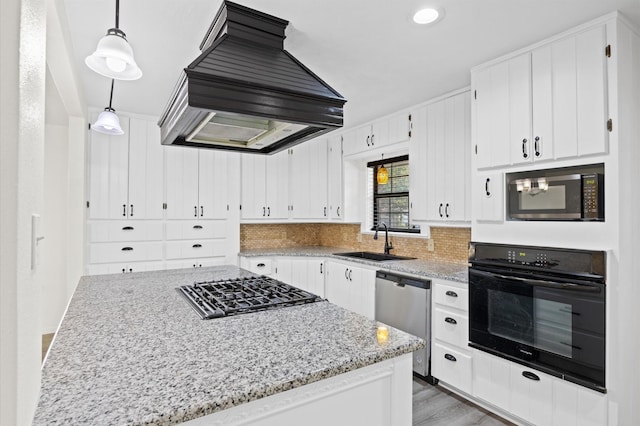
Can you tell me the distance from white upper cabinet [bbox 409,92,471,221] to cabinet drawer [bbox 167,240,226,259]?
2.36 m

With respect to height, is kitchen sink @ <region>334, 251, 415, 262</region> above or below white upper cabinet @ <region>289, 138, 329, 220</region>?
below

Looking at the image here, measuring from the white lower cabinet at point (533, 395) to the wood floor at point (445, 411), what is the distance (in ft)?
0.35

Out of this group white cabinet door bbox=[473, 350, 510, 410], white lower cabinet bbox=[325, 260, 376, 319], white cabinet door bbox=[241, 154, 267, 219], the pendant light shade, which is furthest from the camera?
white cabinet door bbox=[241, 154, 267, 219]

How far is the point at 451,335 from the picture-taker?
266 centimetres

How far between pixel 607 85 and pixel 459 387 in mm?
2213

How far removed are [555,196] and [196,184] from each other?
3538mm

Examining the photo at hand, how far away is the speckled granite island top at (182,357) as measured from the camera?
0.84 m

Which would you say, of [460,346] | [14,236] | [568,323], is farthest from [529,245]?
[14,236]

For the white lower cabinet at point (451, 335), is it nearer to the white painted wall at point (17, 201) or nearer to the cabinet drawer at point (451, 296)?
the cabinet drawer at point (451, 296)

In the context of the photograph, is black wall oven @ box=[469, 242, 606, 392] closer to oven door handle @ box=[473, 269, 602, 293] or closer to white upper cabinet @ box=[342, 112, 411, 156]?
oven door handle @ box=[473, 269, 602, 293]

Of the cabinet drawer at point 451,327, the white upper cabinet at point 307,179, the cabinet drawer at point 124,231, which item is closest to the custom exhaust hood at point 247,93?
the cabinet drawer at point 451,327

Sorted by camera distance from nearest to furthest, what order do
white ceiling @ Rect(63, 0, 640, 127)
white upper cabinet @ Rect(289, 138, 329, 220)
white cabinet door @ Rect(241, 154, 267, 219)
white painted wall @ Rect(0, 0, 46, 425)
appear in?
1. white painted wall @ Rect(0, 0, 46, 425)
2. white ceiling @ Rect(63, 0, 640, 127)
3. white cabinet door @ Rect(241, 154, 267, 219)
4. white upper cabinet @ Rect(289, 138, 329, 220)

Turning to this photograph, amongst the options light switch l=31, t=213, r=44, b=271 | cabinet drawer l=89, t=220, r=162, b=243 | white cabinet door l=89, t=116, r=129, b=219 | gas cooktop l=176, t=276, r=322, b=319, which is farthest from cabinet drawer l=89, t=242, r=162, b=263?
light switch l=31, t=213, r=44, b=271

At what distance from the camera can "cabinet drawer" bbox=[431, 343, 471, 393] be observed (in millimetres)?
2541
